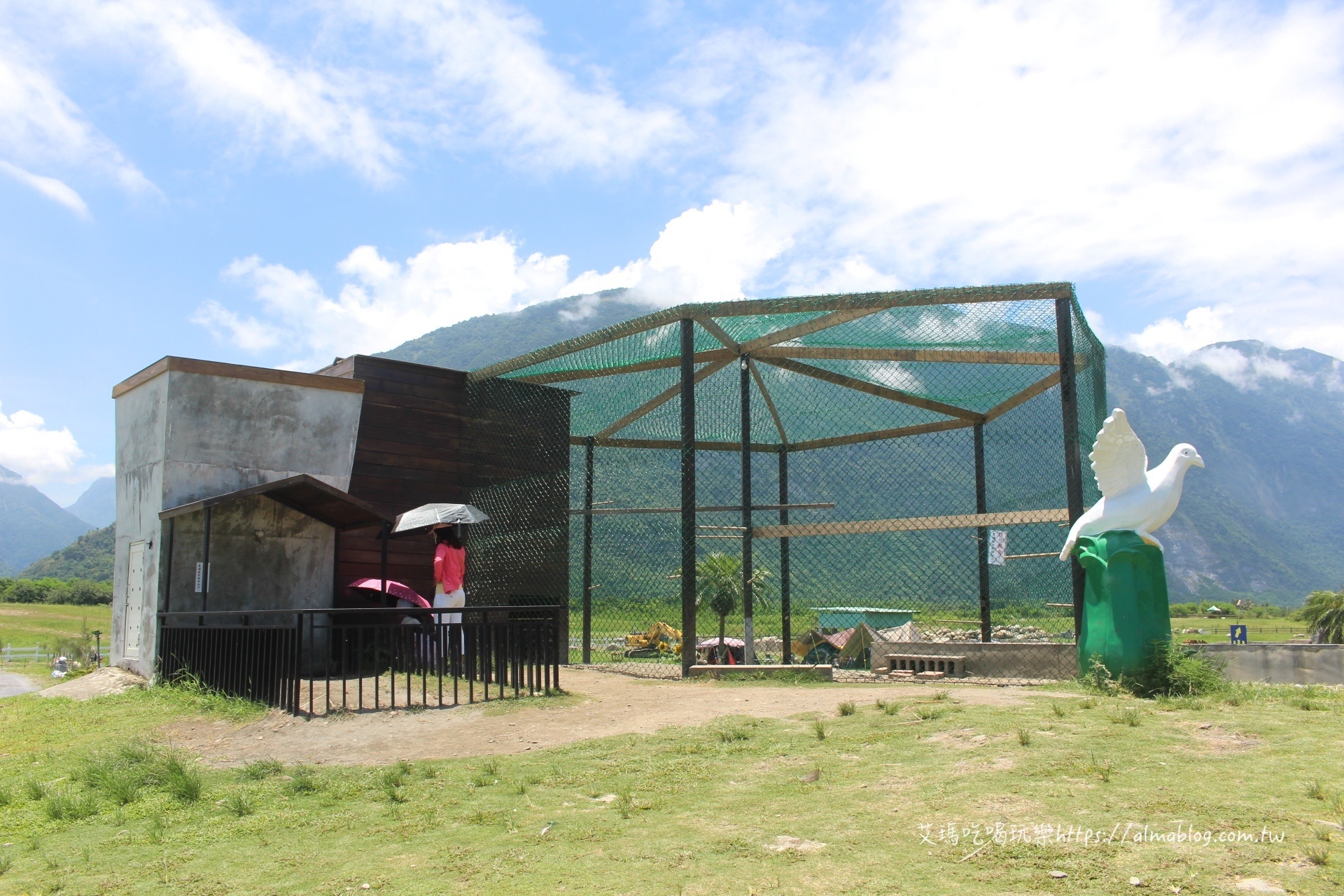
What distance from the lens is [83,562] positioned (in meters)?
104

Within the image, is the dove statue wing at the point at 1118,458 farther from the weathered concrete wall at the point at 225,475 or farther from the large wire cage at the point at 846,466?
the weathered concrete wall at the point at 225,475

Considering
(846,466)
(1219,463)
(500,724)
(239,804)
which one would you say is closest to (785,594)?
(846,466)

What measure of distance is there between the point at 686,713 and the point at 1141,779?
10.2 feet

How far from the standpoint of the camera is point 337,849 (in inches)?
156

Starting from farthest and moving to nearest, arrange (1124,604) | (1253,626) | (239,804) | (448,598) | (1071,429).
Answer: (1253,626) → (448,598) → (1071,429) → (1124,604) → (239,804)

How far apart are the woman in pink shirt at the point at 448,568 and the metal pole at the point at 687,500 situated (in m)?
2.14

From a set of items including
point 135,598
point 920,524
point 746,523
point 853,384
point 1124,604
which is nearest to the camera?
point 1124,604

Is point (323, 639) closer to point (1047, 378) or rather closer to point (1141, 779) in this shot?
point (1047, 378)

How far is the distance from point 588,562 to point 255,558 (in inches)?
151

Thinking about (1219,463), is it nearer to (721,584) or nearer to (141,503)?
(721,584)

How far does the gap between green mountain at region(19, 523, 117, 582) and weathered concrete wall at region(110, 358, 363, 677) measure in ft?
314

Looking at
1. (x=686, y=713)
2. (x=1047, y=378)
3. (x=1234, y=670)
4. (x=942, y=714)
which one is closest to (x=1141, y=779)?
(x=942, y=714)

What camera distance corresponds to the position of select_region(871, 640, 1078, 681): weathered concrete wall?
8461 millimetres

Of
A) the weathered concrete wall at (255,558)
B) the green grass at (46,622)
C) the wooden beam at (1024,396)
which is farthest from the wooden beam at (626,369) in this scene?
the green grass at (46,622)
